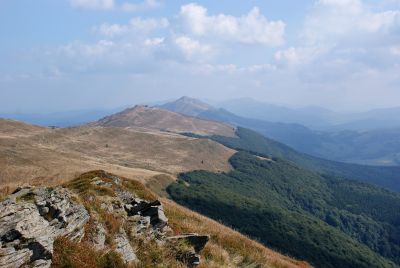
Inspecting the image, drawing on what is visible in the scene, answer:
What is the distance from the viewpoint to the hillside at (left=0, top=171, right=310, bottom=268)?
11797mm

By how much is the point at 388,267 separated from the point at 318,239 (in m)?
33.2

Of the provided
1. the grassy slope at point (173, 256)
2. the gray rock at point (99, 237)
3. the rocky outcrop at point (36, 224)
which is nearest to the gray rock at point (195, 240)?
the grassy slope at point (173, 256)

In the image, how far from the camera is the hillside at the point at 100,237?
11797 millimetres

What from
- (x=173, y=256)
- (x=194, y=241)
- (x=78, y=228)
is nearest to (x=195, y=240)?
(x=194, y=241)

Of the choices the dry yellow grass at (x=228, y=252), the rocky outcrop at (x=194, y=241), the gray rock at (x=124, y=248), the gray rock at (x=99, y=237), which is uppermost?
the gray rock at (x=99, y=237)

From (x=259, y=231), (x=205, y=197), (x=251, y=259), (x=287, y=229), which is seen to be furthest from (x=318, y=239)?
(x=251, y=259)

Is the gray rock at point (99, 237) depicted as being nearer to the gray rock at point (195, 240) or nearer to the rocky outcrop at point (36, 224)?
the rocky outcrop at point (36, 224)

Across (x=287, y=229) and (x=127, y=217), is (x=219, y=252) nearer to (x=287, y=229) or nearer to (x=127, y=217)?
(x=127, y=217)

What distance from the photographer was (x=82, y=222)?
1468 cm

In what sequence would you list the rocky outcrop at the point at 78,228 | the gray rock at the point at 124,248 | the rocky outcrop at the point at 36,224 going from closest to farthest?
the rocky outcrop at the point at 36,224, the rocky outcrop at the point at 78,228, the gray rock at the point at 124,248

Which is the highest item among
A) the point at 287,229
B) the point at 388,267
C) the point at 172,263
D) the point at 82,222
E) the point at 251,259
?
the point at 82,222

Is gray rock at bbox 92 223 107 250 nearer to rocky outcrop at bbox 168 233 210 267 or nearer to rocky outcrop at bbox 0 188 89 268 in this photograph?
rocky outcrop at bbox 0 188 89 268

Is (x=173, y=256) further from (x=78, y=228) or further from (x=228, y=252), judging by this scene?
(x=228, y=252)

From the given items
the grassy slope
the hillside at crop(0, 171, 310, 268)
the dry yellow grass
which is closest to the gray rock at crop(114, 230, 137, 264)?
the hillside at crop(0, 171, 310, 268)
